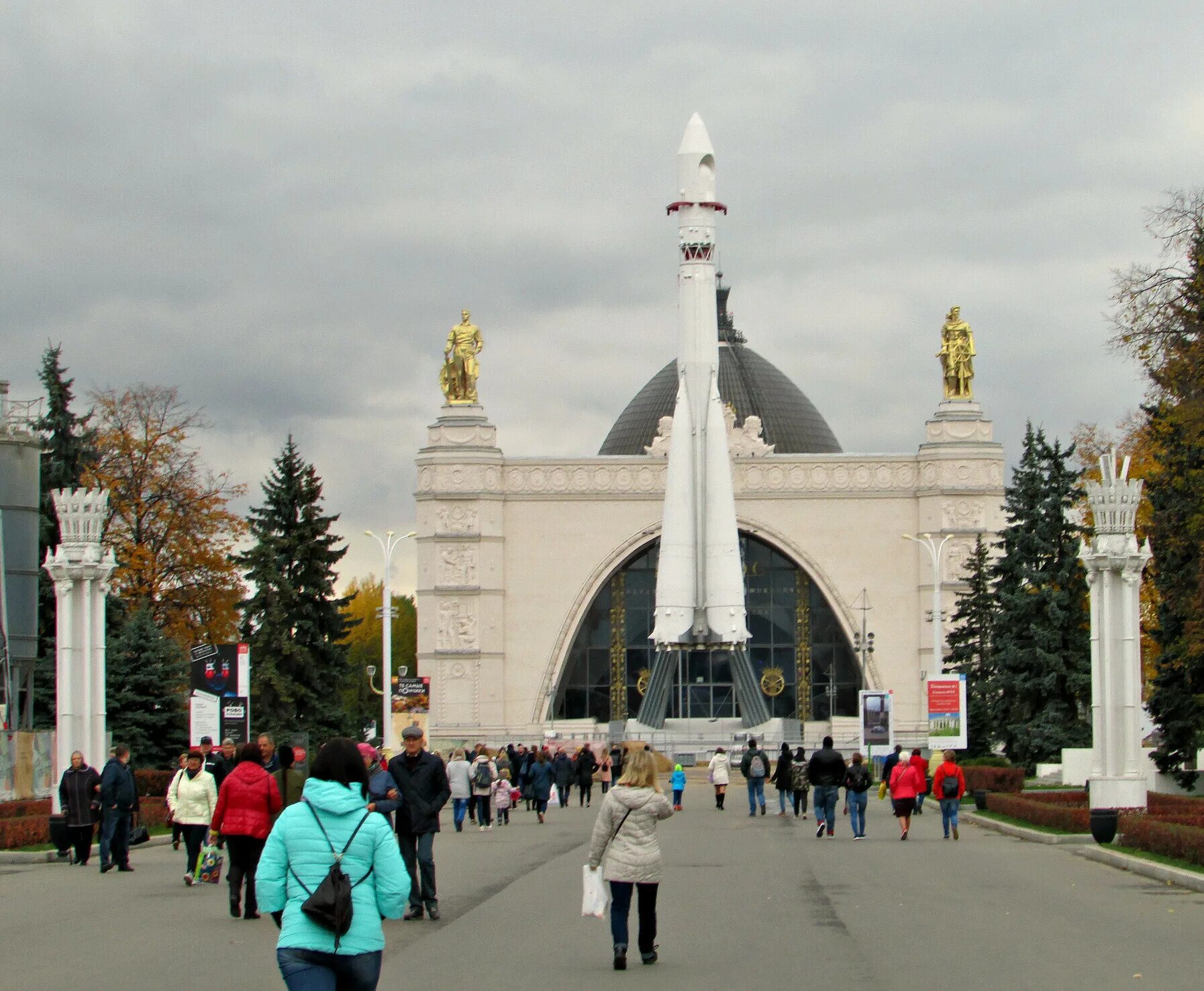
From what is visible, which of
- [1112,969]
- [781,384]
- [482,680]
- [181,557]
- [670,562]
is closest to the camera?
[1112,969]

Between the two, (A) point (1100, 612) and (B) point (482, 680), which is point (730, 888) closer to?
(A) point (1100, 612)

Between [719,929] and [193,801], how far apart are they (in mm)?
6045

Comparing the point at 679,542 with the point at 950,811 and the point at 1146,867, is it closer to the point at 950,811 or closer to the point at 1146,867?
the point at 950,811

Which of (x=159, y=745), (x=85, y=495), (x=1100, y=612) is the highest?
(x=85, y=495)

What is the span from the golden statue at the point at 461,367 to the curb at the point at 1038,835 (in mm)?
47610

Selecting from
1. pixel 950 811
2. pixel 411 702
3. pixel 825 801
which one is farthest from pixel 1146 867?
pixel 411 702

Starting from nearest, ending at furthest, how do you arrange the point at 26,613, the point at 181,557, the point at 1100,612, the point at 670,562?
the point at 1100,612, the point at 26,613, the point at 181,557, the point at 670,562

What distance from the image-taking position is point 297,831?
26.0 ft

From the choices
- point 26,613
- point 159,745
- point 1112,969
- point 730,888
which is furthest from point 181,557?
point 1112,969

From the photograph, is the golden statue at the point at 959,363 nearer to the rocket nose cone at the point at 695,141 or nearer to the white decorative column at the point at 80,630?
the rocket nose cone at the point at 695,141

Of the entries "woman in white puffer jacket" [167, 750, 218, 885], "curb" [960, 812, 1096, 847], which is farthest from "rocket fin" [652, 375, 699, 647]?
"woman in white puffer jacket" [167, 750, 218, 885]

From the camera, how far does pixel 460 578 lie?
74312 millimetres

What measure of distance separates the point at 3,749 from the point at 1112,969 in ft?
86.2

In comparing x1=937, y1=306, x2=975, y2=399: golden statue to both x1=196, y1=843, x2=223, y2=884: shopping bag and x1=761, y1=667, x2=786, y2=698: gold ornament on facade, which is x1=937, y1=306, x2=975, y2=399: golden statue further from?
x1=196, y1=843, x2=223, y2=884: shopping bag
